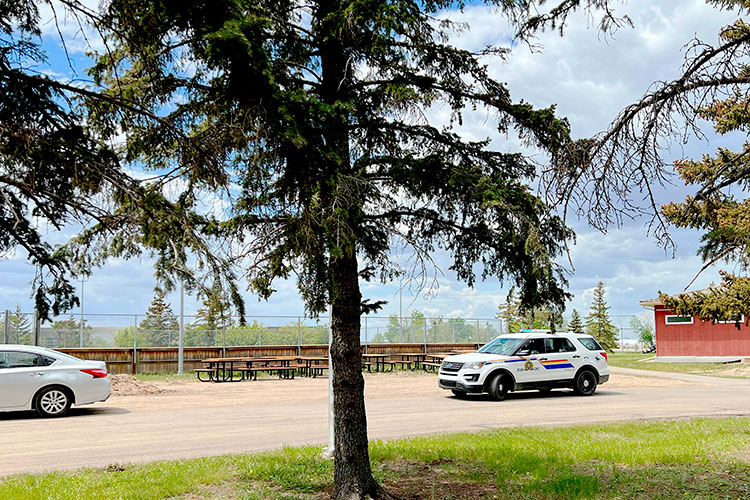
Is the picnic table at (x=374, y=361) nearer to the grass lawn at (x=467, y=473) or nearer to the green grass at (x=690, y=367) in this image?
the green grass at (x=690, y=367)

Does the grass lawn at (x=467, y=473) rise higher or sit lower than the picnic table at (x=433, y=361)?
higher

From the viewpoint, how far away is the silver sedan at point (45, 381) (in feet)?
47.2

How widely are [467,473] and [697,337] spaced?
34304 millimetres

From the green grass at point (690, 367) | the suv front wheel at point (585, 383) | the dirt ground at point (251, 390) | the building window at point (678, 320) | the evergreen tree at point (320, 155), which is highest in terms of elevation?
the evergreen tree at point (320, 155)

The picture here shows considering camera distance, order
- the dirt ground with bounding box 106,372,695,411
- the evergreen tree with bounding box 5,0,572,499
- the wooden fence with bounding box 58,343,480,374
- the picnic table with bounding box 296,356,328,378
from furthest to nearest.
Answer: the wooden fence with bounding box 58,343,480,374 → the picnic table with bounding box 296,356,328,378 → the dirt ground with bounding box 106,372,695,411 → the evergreen tree with bounding box 5,0,572,499

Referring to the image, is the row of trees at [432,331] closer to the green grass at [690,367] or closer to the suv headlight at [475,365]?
the green grass at [690,367]

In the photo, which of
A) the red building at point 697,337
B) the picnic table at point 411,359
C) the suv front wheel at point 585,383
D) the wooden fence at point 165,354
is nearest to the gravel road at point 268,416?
the suv front wheel at point 585,383

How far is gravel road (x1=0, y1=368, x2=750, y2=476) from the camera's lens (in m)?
10.7

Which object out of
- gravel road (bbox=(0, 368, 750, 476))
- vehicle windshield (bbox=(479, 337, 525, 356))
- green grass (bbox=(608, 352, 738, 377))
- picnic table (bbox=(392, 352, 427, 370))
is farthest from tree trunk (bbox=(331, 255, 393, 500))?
green grass (bbox=(608, 352, 738, 377))

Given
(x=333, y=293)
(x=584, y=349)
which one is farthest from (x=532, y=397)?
(x=333, y=293)

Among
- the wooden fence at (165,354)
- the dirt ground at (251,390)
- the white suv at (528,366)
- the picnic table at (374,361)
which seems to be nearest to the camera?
the white suv at (528,366)

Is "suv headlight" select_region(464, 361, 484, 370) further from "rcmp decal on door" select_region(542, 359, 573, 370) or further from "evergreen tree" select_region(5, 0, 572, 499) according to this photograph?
"evergreen tree" select_region(5, 0, 572, 499)

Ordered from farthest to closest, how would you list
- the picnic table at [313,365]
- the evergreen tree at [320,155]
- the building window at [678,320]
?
the building window at [678,320]
the picnic table at [313,365]
the evergreen tree at [320,155]

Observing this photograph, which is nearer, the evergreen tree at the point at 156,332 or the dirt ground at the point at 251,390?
the dirt ground at the point at 251,390
